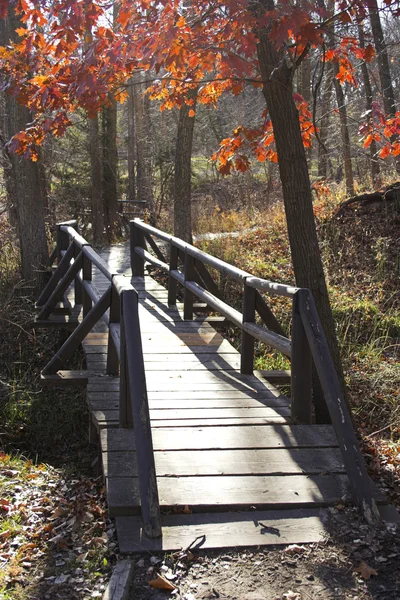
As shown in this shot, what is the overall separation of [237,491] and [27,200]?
8.01 m

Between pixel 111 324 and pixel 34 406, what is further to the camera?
pixel 34 406

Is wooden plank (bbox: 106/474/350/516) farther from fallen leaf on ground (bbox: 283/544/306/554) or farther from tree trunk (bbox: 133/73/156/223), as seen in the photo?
tree trunk (bbox: 133/73/156/223)

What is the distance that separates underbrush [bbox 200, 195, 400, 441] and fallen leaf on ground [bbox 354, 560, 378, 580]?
290 centimetres

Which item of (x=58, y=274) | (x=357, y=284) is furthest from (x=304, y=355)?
(x=357, y=284)

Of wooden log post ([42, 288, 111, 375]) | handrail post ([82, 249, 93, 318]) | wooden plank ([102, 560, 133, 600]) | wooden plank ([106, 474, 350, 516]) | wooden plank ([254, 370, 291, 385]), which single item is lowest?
wooden plank ([102, 560, 133, 600])

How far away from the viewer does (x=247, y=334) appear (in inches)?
243

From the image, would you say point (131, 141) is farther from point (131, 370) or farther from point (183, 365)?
point (131, 370)

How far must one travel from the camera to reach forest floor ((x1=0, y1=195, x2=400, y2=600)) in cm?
331

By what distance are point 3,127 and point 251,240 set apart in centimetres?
788

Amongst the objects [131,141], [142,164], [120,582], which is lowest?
[120,582]

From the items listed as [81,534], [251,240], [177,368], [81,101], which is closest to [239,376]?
[177,368]

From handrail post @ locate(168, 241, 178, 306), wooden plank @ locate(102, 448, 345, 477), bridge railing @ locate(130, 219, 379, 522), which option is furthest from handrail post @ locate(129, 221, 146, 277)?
wooden plank @ locate(102, 448, 345, 477)

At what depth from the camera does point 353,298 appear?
10.2 metres

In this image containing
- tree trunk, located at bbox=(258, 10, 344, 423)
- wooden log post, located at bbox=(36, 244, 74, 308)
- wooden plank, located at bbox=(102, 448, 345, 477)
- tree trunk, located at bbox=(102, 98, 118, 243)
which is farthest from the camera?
tree trunk, located at bbox=(102, 98, 118, 243)
